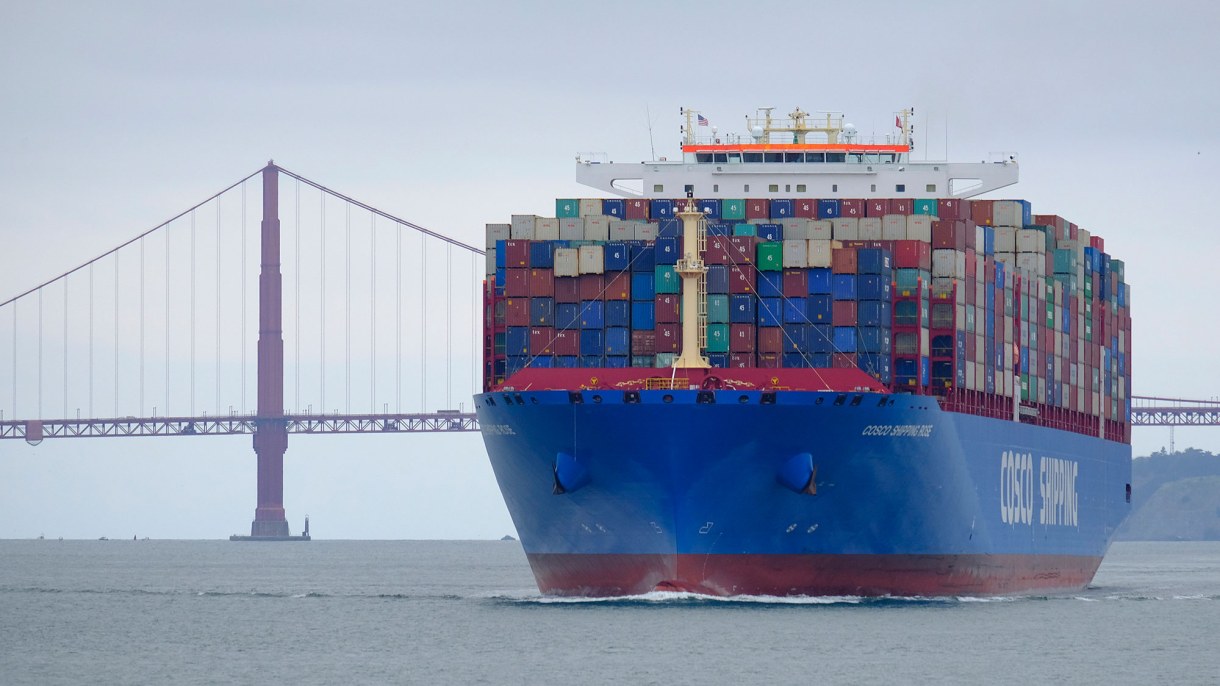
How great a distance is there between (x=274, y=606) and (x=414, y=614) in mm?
6024

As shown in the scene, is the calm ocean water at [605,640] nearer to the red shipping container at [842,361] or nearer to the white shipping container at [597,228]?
the red shipping container at [842,361]

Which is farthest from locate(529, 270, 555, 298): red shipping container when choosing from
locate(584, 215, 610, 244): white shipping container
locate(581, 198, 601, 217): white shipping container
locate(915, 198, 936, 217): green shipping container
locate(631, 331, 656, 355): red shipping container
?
locate(915, 198, 936, 217): green shipping container

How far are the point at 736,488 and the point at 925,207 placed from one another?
40.3 ft

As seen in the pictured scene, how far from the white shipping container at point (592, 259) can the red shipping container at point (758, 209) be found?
506 centimetres

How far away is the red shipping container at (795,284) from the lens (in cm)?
4716

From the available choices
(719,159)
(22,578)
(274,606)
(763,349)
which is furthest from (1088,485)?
(22,578)

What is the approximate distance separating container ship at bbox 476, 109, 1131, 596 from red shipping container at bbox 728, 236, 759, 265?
4cm

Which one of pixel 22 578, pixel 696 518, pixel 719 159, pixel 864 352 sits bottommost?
pixel 22 578

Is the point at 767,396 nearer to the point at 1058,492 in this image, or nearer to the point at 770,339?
the point at 770,339

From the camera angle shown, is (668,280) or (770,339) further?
(668,280)

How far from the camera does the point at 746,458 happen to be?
43750 mm

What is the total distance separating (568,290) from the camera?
48.1 meters

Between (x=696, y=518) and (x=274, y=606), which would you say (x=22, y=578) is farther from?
(x=696, y=518)

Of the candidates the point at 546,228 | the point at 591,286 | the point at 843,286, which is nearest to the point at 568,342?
the point at 591,286
